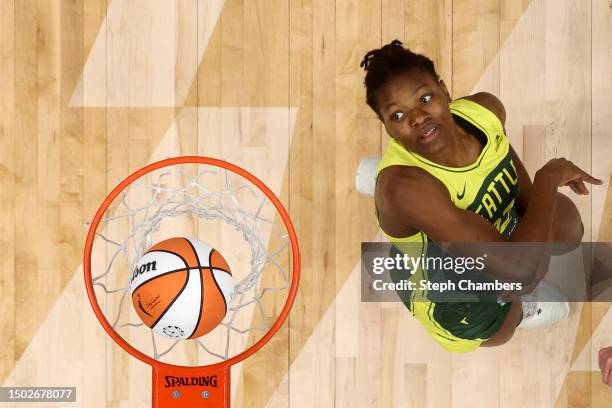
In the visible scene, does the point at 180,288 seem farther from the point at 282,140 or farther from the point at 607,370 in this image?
the point at 607,370

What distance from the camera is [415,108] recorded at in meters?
1.44

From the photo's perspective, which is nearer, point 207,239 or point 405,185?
point 405,185

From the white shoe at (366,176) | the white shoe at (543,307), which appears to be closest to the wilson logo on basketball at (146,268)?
the white shoe at (366,176)

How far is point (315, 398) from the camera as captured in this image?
206 centimetres

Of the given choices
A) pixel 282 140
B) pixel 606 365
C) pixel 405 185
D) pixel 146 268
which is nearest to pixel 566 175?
pixel 405 185

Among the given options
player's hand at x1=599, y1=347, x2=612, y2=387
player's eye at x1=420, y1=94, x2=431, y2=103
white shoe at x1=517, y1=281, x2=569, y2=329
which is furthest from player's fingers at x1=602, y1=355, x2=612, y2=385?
player's eye at x1=420, y1=94, x2=431, y2=103

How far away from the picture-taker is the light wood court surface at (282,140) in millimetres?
2062

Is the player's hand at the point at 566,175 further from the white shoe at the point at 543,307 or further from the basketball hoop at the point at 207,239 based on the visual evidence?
the basketball hoop at the point at 207,239

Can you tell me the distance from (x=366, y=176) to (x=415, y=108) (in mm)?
532

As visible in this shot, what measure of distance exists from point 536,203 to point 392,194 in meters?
0.32

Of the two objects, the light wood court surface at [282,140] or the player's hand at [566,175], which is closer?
the player's hand at [566,175]

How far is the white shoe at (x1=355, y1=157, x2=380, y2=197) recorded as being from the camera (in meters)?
1.95

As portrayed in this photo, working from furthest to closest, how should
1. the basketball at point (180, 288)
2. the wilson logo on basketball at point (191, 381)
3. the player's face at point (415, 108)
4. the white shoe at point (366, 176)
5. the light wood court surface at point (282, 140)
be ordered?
the light wood court surface at point (282, 140) < the white shoe at point (366, 176) < the wilson logo on basketball at point (191, 381) < the basketball at point (180, 288) < the player's face at point (415, 108)

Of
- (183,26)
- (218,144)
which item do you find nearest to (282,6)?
(183,26)
